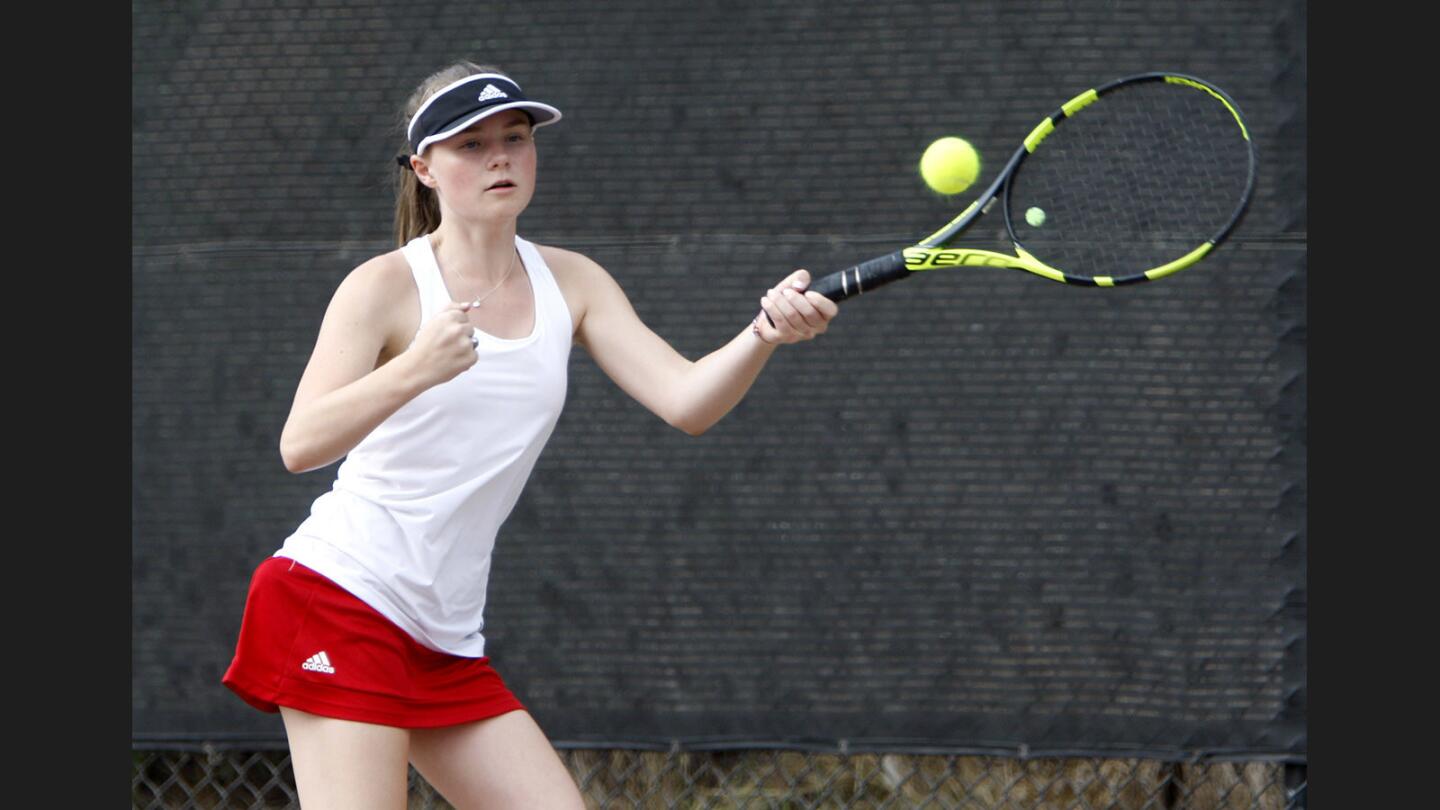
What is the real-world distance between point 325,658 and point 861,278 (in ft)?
2.58

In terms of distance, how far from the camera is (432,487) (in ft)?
6.49

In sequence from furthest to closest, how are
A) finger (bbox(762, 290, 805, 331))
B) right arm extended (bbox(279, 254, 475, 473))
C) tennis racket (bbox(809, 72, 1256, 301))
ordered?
1. tennis racket (bbox(809, 72, 1256, 301))
2. finger (bbox(762, 290, 805, 331))
3. right arm extended (bbox(279, 254, 475, 473))

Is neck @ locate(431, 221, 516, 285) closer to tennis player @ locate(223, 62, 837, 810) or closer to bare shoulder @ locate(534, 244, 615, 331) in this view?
tennis player @ locate(223, 62, 837, 810)

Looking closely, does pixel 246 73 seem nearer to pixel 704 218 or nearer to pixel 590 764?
pixel 704 218

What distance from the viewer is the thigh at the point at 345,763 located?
6.20 ft

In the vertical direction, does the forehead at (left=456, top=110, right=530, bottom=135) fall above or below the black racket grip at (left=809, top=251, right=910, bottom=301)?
above

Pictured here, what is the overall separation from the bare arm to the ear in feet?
0.73

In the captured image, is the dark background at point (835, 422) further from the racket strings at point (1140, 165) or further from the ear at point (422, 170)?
the ear at point (422, 170)

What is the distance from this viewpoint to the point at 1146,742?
2.76m

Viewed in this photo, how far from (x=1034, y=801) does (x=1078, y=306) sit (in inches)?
32.7

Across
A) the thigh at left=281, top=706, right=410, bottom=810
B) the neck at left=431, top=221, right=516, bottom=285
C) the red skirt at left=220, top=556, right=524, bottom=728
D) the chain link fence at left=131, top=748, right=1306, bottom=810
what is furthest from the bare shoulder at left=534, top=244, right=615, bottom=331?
the chain link fence at left=131, top=748, right=1306, bottom=810

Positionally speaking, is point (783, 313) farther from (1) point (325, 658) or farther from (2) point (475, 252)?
(1) point (325, 658)

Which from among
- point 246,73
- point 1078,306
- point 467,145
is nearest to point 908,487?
point 1078,306

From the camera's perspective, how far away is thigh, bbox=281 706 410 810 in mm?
1890
